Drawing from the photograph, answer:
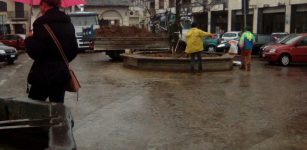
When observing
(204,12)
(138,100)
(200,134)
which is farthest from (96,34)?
(204,12)

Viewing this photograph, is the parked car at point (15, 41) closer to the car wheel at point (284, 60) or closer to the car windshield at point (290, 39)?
the car windshield at point (290, 39)

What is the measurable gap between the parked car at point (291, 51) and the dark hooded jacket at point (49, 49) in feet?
52.7

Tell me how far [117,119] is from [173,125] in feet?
3.55

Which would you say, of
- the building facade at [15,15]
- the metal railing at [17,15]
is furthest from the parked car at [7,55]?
the metal railing at [17,15]

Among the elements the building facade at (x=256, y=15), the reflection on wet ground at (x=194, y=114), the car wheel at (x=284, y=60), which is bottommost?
the reflection on wet ground at (x=194, y=114)

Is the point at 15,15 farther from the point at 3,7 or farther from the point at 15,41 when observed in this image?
the point at 15,41

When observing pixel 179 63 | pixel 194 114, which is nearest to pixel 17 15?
pixel 179 63

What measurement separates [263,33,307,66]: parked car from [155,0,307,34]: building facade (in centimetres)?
1091

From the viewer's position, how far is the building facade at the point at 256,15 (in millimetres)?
38953

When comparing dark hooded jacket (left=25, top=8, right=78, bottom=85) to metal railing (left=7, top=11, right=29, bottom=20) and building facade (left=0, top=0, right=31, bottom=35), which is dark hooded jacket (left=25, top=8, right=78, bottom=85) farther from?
metal railing (left=7, top=11, right=29, bottom=20)

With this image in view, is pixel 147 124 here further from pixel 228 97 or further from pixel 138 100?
pixel 228 97

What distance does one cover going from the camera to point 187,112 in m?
8.80

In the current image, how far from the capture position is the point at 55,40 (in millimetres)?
4988

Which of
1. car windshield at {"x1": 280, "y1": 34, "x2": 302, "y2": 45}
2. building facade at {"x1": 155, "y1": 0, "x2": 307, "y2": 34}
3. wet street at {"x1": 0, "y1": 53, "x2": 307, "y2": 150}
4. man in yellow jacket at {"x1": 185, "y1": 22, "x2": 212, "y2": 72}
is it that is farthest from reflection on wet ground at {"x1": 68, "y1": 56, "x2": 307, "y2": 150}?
building facade at {"x1": 155, "y1": 0, "x2": 307, "y2": 34}
